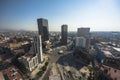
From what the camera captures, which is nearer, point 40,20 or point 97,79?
point 97,79

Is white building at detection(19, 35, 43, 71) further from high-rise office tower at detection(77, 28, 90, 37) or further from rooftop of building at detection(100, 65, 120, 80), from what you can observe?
high-rise office tower at detection(77, 28, 90, 37)

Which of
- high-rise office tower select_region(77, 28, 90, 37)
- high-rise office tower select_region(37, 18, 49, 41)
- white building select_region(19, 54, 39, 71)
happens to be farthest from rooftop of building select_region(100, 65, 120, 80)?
high-rise office tower select_region(77, 28, 90, 37)

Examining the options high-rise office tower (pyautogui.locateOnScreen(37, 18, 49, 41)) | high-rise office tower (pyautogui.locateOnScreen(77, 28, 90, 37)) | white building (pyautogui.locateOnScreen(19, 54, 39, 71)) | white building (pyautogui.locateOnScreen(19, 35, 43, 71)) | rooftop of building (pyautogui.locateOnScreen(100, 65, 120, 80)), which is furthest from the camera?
high-rise office tower (pyautogui.locateOnScreen(77, 28, 90, 37))

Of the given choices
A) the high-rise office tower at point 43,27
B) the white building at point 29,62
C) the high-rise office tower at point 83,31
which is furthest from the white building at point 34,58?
the high-rise office tower at point 83,31

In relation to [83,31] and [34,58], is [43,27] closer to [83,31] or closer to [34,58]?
[34,58]

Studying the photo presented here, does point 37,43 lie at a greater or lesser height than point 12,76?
greater

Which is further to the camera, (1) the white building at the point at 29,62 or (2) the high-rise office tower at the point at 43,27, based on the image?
(2) the high-rise office tower at the point at 43,27

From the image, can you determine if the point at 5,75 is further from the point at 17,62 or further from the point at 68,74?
the point at 68,74

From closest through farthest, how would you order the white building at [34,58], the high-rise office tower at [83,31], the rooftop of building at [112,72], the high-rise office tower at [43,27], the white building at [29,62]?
the rooftop of building at [112,72], the white building at [29,62], the white building at [34,58], the high-rise office tower at [43,27], the high-rise office tower at [83,31]

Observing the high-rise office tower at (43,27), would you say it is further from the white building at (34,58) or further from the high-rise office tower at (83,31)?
the high-rise office tower at (83,31)

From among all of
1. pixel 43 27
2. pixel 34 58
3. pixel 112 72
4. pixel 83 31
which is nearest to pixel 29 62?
pixel 34 58

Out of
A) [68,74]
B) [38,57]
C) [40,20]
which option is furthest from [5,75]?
[40,20]
